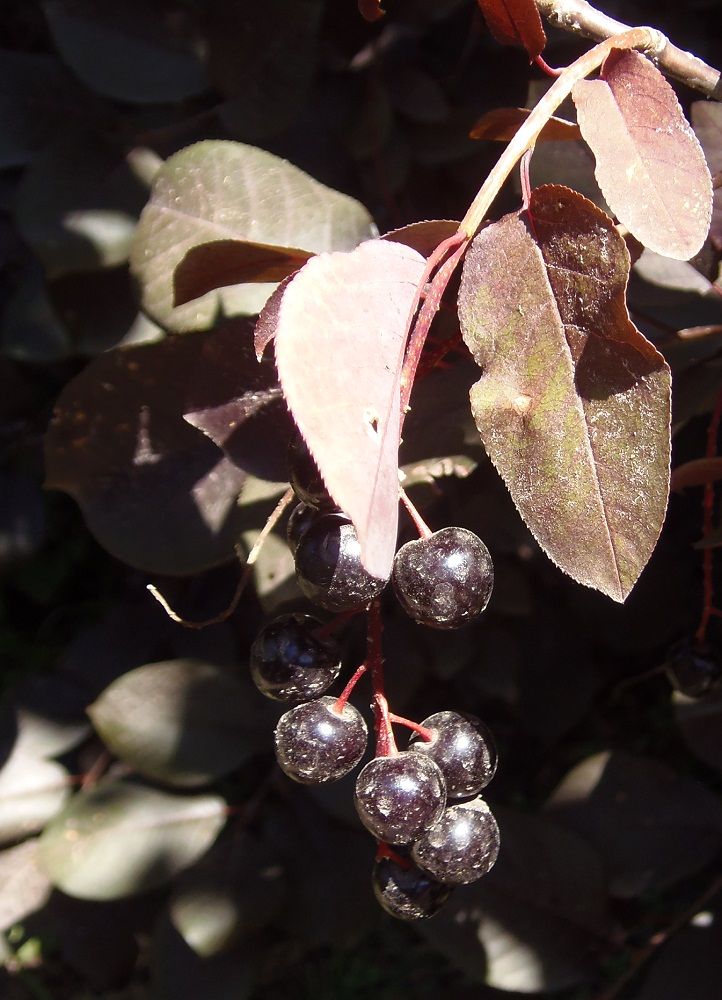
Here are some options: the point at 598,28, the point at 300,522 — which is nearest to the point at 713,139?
the point at 598,28

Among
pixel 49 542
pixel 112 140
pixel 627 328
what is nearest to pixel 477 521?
pixel 627 328

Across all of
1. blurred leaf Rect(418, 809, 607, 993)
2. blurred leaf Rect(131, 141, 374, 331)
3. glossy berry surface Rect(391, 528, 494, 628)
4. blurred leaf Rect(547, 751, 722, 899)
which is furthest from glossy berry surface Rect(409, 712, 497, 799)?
blurred leaf Rect(547, 751, 722, 899)

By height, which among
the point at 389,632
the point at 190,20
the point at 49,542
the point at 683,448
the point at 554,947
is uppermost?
the point at 190,20

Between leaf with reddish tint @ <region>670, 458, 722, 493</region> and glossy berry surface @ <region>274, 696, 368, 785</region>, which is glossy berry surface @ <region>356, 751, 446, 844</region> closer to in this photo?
glossy berry surface @ <region>274, 696, 368, 785</region>

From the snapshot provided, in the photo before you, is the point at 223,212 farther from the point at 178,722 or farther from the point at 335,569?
the point at 178,722

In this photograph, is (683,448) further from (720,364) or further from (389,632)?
(389,632)

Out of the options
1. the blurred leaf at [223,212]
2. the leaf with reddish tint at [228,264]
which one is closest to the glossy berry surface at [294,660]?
the leaf with reddish tint at [228,264]
